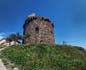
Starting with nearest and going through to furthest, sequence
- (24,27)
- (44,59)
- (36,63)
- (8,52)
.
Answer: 1. (36,63)
2. (44,59)
3. (8,52)
4. (24,27)

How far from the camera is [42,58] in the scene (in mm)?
30906

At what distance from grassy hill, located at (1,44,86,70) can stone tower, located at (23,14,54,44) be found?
460 inches

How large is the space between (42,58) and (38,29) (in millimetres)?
20275

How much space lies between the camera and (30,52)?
33.1 metres

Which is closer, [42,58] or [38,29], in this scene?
[42,58]

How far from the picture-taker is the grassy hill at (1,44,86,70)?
27583 mm

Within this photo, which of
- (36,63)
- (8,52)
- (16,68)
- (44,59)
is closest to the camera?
(16,68)

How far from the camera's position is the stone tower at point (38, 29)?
49.5m

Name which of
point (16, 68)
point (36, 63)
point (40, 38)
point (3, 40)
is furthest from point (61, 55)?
point (3, 40)

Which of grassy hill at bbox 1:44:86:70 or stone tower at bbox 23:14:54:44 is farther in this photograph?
stone tower at bbox 23:14:54:44

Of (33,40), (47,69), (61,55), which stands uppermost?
(33,40)

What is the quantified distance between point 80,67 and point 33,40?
21892 mm

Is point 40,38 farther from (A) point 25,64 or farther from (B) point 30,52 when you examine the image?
(A) point 25,64

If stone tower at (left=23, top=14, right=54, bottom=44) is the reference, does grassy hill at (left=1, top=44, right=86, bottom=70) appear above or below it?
below
